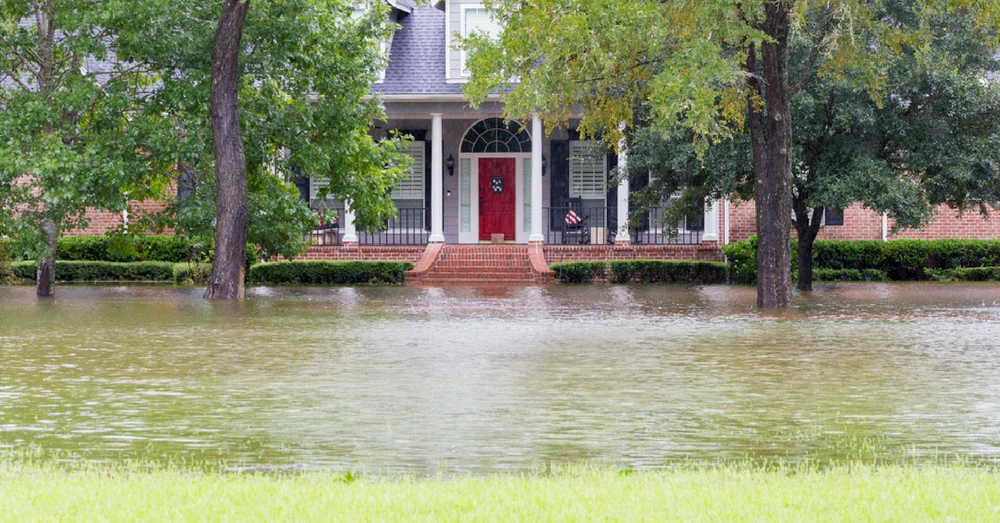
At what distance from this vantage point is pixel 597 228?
30672 millimetres

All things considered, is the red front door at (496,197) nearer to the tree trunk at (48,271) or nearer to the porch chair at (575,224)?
the porch chair at (575,224)

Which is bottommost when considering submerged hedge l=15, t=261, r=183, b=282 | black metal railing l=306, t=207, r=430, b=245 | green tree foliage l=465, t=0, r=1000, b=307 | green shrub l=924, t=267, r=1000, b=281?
green shrub l=924, t=267, r=1000, b=281

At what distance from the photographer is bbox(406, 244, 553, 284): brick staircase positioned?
27.5 meters

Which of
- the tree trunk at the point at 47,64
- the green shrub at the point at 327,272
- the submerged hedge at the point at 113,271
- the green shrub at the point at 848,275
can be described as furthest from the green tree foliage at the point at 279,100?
the green shrub at the point at 848,275

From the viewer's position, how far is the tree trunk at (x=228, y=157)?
18609mm

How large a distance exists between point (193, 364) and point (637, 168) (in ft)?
44.5

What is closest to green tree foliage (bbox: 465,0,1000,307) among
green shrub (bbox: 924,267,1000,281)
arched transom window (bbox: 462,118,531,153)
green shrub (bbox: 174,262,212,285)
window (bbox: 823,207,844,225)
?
green shrub (bbox: 924,267,1000,281)

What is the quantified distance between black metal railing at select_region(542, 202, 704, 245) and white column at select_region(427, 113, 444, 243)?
2872mm

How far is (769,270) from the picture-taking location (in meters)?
18.5

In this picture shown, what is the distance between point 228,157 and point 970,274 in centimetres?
1787

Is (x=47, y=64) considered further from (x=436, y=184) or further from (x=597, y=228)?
(x=597, y=228)

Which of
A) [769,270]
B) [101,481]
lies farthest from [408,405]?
[769,270]

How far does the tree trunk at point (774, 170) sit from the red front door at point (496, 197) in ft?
45.6

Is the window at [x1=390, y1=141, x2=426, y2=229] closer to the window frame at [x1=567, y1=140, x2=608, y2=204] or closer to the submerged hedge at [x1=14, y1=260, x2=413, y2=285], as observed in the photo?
the window frame at [x1=567, y1=140, x2=608, y2=204]
